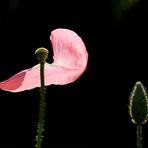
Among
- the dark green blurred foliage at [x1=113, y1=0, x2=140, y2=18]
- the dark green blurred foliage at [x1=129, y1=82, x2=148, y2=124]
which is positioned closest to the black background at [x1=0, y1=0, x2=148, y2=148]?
the dark green blurred foliage at [x1=113, y1=0, x2=140, y2=18]

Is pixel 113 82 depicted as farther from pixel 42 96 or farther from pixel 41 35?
pixel 42 96

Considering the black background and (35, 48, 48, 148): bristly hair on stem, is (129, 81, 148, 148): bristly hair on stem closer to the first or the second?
(35, 48, 48, 148): bristly hair on stem

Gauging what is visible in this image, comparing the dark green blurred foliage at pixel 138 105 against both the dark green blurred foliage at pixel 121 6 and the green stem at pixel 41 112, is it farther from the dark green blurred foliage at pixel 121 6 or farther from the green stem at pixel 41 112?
the dark green blurred foliage at pixel 121 6

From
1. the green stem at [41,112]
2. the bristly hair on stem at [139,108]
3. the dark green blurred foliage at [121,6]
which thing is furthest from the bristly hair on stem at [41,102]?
the dark green blurred foliage at [121,6]

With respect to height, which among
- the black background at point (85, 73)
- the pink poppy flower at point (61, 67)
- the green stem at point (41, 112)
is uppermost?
the black background at point (85, 73)

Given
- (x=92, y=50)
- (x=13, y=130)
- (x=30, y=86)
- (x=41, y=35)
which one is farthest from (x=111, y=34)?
(x=30, y=86)

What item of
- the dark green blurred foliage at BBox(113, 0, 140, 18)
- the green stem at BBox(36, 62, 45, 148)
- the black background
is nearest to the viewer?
the green stem at BBox(36, 62, 45, 148)
